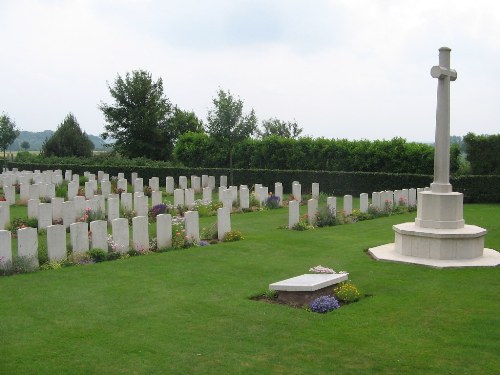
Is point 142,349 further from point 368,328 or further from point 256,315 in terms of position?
point 368,328

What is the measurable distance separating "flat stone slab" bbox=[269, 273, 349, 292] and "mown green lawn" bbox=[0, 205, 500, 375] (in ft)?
1.28

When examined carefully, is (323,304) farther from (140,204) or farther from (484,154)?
(484,154)

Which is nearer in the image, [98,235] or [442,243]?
[442,243]

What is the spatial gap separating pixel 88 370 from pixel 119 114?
142 ft

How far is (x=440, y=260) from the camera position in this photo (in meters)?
11.2

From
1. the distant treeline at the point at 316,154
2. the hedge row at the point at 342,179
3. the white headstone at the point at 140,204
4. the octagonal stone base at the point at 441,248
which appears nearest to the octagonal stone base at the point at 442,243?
the octagonal stone base at the point at 441,248

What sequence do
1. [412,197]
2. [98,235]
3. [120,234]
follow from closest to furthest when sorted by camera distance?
[98,235] → [120,234] → [412,197]

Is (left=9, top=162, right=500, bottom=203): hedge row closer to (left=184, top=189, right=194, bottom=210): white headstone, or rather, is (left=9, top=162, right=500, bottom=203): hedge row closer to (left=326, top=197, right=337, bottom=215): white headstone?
(left=326, top=197, right=337, bottom=215): white headstone

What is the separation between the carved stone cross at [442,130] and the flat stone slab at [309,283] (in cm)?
408

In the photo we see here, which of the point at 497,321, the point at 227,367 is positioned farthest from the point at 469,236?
the point at 227,367

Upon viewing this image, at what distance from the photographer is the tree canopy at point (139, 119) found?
4681 cm

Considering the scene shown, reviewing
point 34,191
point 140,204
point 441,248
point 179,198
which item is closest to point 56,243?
point 140,204

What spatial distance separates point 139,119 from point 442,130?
123 ft

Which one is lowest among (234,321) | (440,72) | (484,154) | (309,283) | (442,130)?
(234,321)
